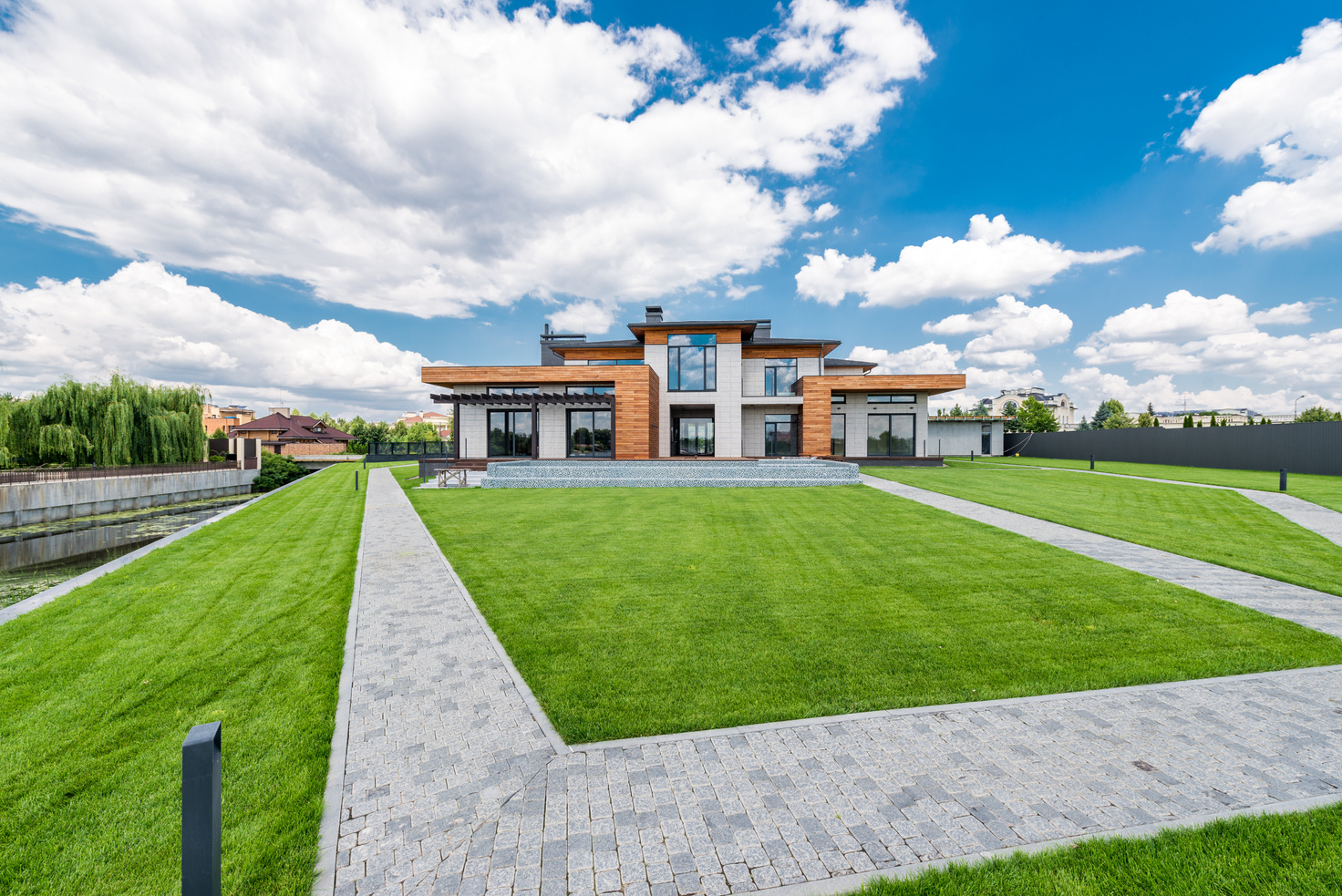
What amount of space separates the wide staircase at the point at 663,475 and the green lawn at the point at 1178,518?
3356 millimetres

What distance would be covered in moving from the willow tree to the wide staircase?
16003 millimetres

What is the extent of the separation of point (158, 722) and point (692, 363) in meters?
23.6

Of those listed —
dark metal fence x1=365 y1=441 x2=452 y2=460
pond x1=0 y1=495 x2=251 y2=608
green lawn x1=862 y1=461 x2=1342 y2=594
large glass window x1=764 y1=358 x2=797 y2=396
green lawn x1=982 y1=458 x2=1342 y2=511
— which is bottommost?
pond x1=0 y1=495 x2=251 y2=608

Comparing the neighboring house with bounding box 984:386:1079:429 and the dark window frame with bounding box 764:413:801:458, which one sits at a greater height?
the neighboring house with bounding box 984:386:1079:429

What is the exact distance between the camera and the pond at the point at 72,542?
28.5 ft

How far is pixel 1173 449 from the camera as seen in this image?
27703mm

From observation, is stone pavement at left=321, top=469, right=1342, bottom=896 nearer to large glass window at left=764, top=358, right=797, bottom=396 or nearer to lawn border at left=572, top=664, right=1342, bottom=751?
lawn border at left=572, top=664, right=1342, bottom=751

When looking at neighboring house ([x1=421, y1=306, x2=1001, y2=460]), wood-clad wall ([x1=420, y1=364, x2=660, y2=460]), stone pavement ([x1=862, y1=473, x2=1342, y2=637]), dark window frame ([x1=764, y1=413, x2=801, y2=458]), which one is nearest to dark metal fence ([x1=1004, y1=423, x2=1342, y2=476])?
neighboring house ([x1=421, y1=306, x2=1001, y2=460])

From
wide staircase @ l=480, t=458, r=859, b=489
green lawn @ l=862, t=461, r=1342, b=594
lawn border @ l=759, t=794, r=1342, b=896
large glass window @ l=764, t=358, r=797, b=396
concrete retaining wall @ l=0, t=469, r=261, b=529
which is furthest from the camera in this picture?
large glass window @ l=764, t=358, r=797, b=396

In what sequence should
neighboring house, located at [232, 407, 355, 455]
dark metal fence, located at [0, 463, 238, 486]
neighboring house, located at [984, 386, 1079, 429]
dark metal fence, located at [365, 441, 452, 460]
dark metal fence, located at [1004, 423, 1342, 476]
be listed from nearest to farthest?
dark metal fence, located at [0, 463, 238, 486] < dark metal fence, located at [1004, 423, 1342, 476] < dark metal fence, located at [365, 441, 452, 460] < neighboring house, located at [232, 407, 355, 455] < neighboring house, located at [984, 386, 1079, 429]

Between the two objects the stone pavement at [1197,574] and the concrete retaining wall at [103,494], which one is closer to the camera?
the stone pavement at [1197,574]

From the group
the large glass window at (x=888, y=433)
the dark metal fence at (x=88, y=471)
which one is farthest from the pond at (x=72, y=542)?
the large glass window at (x=888, y=433)

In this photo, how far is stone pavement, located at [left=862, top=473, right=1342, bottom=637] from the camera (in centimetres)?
564

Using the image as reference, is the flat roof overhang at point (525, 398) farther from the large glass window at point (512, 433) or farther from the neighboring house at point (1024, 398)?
the neighboring house at point (1024, 398)
